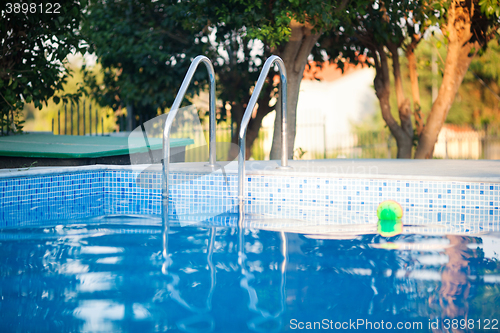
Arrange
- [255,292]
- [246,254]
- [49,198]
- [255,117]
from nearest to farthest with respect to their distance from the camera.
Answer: [255,292]
[246,254]
[49,198]
[255,117]

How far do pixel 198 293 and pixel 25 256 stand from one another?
4.92 ft

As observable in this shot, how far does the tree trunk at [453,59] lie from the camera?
9055mm

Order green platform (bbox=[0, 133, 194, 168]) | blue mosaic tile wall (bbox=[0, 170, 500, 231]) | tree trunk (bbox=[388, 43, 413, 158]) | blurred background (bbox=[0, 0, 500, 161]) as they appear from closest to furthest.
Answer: blue mosaic tile wall (bbox=[0, 170, 500, 231]) < green platform (bbox=[0, 133, 194, 168]) < blurred background (bbox=[0, 0, 500, 161]) < tree trunk (bbox=[388, 43, 413, 158])

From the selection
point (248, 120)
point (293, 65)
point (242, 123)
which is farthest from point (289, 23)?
point (248, 120)

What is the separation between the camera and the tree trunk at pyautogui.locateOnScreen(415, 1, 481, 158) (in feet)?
29.7

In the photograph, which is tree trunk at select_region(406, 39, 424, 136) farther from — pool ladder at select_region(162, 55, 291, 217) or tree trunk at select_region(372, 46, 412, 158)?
pool ladder at select_region(162, 55, 291, 217)

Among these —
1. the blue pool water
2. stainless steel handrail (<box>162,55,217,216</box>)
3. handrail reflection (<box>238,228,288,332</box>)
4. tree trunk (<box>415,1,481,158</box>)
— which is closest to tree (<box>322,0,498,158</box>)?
tree trunk (<box>415,1,481,158</box>)

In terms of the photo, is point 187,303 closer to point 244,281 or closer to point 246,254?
point 244,281

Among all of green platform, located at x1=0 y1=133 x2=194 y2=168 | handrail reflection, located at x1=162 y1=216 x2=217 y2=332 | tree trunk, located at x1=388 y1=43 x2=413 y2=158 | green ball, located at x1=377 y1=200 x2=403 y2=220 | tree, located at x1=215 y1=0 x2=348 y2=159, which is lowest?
handrail reflection, located at x1=162 y1=216 x2=217 y2=332

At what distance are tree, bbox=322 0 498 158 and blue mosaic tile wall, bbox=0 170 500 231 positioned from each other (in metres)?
3.66

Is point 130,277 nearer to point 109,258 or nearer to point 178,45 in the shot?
point 109,258

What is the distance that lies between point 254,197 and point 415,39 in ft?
21.0

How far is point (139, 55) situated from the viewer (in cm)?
989

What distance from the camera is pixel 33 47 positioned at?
7.97m
